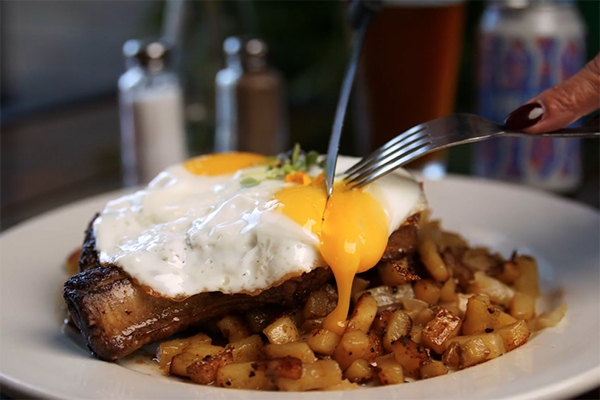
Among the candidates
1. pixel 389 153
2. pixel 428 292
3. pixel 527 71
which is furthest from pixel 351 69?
pixel 527 71

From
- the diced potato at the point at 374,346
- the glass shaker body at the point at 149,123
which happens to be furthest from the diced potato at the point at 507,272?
the glass shaker body at the point at 149,123

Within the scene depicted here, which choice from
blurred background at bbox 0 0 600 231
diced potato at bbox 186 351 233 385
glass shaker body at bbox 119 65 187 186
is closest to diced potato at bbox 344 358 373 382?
diced potato at bbox 186 351 233 385

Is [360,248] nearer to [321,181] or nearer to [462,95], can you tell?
[321,181]

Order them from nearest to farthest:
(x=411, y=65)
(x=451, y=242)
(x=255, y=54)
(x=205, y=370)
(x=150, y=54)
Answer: (x=205, y=370), (x=451, y=242), (x=150, y=54), (x=411, y=65), (x=255, y=54)

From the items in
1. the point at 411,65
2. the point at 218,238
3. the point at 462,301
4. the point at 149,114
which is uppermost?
the point at 411,65

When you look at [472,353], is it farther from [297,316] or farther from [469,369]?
[297,316]
